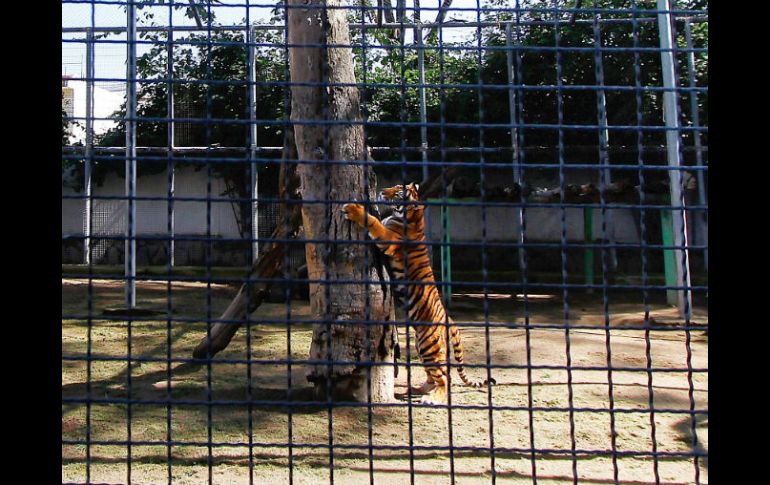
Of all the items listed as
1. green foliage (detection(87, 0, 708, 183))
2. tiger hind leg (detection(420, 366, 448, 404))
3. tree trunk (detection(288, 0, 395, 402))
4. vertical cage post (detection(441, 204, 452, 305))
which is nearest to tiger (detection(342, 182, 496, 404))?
tiger hind leg (detection(420, 366, 448, 404))

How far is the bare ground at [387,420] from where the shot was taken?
118 inches

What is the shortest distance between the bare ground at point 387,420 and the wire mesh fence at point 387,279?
0.03m

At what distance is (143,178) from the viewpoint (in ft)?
49.8

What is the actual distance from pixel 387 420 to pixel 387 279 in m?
1.14

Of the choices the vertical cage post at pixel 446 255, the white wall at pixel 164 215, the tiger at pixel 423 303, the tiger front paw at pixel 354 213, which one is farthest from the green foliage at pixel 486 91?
Result: the tiger front paw at pixel 354 213

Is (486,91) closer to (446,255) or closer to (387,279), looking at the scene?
(446,255)

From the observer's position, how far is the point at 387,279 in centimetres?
Answer: 575

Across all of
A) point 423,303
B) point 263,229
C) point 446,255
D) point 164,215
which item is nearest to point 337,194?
point 423,303

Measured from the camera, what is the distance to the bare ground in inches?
118

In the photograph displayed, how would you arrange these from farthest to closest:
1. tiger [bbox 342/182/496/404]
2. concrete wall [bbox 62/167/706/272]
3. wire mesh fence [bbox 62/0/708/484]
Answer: concrete wall [bbox 62/167/706/272], tiger [bbox 342/182/496/404], wire mesh fence [bbox 62/0/708/484]

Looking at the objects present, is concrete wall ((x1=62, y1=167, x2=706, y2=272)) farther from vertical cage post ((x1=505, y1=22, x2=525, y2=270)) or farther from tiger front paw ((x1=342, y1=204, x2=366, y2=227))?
tiger front paw ((x1=342, y1=204, x2=366, y2=227))

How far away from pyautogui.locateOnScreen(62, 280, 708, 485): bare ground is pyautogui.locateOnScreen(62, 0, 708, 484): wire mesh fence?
27 mm

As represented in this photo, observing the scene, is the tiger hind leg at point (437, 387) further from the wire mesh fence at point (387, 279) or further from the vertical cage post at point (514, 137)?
the vertical cage post at point (514, 137)
